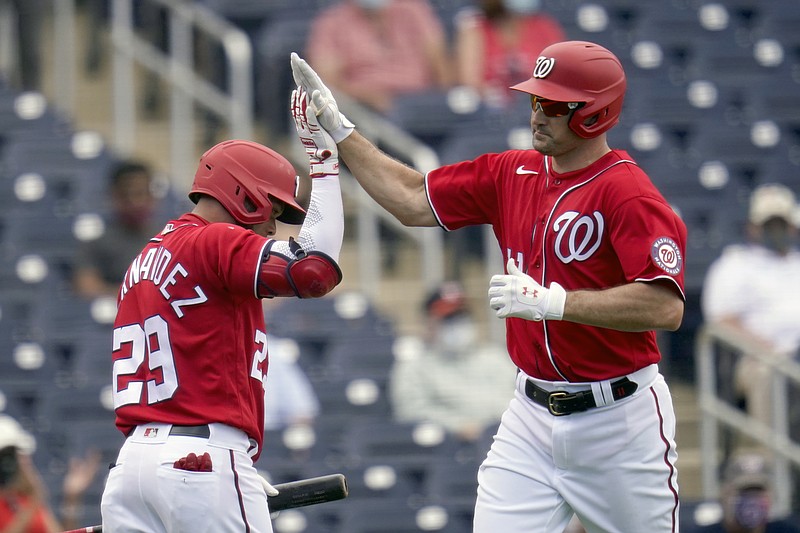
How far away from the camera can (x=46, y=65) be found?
32.2 feet

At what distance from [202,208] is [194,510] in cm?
91

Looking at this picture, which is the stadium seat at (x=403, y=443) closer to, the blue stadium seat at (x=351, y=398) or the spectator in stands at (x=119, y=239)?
the blue stadium seat at (x=351, y=398)

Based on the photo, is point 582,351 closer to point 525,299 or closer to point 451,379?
point 525,299

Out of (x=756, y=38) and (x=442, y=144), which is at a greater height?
(x=756, y=38)

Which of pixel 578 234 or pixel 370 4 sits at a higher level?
pixel 370 4

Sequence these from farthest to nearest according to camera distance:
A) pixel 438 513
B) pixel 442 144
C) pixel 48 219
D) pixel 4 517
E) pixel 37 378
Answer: pixel 442 144
pixel 48 219
pixel 37 378
pixel 438 513
pixel 4 517

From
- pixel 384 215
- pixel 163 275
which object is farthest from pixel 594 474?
pixel 384 215

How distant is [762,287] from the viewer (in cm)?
797

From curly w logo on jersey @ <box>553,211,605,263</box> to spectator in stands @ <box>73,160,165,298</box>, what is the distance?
3.90m

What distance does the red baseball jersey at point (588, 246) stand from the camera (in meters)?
4.47

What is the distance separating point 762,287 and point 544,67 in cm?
369

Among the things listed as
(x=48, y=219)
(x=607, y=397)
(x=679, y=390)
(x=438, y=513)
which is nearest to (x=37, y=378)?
(x=48, y=219)

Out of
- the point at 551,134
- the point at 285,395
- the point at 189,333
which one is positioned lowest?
the point at 285,395

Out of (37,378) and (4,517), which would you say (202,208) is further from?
(37,378)
